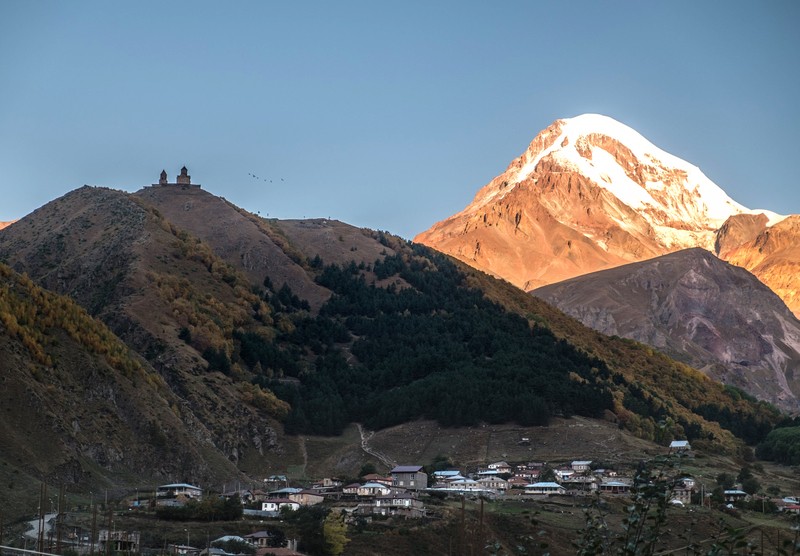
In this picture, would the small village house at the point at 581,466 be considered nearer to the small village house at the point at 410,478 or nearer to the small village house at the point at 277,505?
the small village house at the point at 410,478

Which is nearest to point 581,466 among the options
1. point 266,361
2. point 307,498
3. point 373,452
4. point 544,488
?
point 544,488

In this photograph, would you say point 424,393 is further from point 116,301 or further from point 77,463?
point 77,463

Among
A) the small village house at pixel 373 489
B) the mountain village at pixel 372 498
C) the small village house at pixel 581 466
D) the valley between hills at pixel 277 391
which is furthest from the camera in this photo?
the small village house at pixel 581 466

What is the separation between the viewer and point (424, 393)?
161 m

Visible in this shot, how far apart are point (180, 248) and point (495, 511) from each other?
91974 mm

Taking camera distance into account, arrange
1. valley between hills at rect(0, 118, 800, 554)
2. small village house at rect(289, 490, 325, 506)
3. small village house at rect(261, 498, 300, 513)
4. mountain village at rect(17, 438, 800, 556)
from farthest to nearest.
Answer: valley between hills at rect(0, 118, 800, 554)
small village house at rect(289, 490, 325, 506)
small village house at rect(261, 498, 300, 513)
mountain village at rect(17, 438, 800, 556)

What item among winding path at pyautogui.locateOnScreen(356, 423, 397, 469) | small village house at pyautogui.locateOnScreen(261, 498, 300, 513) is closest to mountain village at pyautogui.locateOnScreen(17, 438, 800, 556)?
small village house at pyautogui.locateOnScreen(261, 498, 300, 513)

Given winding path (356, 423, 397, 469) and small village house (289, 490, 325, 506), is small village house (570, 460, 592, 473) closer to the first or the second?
winding path (356, 423, 397, 469)

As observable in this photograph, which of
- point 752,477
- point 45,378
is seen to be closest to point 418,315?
point 752,477

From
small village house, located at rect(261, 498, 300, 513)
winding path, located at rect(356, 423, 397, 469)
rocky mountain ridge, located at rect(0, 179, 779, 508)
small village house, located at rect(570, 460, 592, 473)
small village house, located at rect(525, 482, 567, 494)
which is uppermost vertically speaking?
rocky mountain ridge, located at rect(0, 179, 779, 508)

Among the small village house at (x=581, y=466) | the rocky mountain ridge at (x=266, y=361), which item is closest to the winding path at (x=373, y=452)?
the rocky mountain ridge at (x=266, y=361)

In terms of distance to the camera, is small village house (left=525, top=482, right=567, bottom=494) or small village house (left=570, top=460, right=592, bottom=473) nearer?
small village house (left=525, top=482, right=567, bottom=494)

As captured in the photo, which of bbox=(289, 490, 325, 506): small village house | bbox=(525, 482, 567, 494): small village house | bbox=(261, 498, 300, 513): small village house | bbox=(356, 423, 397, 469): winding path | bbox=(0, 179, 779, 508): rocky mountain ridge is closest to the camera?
bbox=(261, 498, 300, 513): small village house

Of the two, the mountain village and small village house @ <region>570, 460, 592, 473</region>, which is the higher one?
small village house @ <region>570, 460, 592, 473</region>
